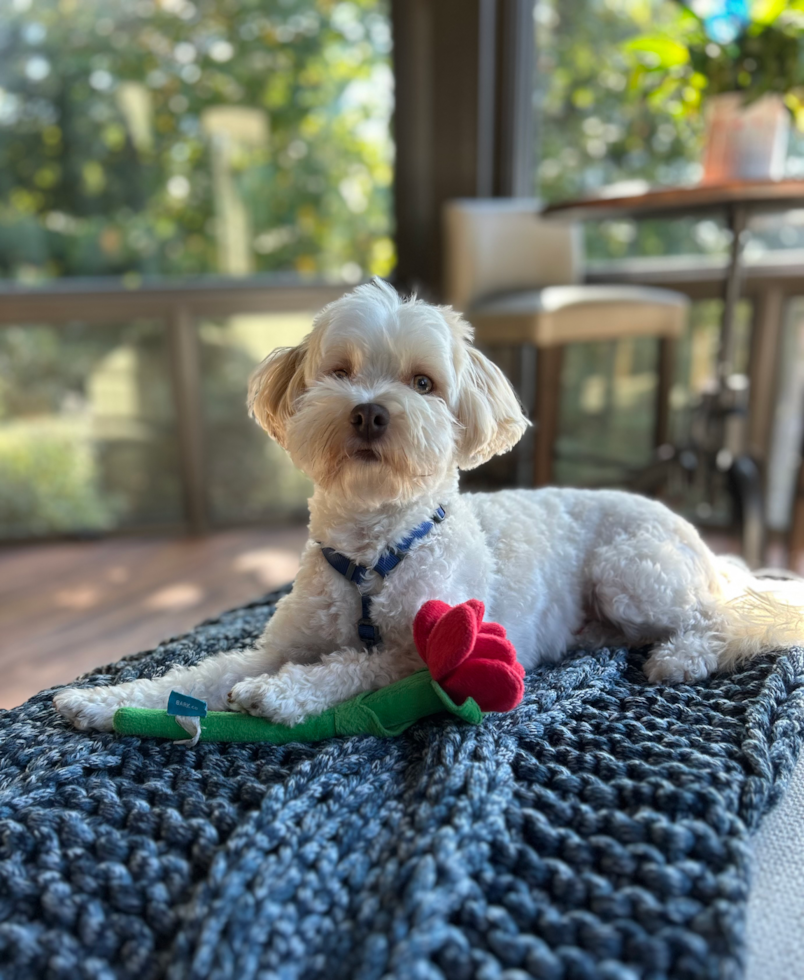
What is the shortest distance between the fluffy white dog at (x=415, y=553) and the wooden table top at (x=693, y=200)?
3.85 feet

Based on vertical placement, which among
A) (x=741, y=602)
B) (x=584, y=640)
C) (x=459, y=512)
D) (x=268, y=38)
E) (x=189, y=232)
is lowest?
(x=584, y=640)

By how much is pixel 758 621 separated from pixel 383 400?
2.47 feet

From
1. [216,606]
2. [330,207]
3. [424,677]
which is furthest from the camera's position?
[330,207]

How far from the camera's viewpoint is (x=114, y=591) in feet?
9.86

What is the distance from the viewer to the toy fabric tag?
1098 mm

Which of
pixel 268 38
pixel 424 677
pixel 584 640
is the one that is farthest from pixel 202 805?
pixel 268 38

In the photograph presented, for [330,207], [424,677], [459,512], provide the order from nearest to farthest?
[424,677] → [459,512] → [330,207]

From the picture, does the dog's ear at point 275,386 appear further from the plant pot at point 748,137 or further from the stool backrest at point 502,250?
the stool backrest at point 502,250

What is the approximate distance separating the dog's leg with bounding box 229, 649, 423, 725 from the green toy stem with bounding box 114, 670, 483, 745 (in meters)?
0.02

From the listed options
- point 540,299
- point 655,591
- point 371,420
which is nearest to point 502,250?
point 540,299

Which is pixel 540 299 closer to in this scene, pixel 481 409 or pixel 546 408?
pixel 546 408

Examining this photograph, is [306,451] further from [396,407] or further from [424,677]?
[424,677]

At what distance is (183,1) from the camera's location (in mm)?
3514

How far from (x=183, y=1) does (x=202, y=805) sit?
12.2ft
